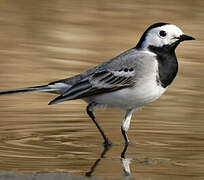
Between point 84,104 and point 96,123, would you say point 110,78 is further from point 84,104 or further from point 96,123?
point 84,104

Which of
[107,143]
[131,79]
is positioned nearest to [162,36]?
[131,79]

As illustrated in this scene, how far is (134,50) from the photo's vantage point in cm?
1088

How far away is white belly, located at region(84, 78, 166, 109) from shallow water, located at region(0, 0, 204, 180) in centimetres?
45

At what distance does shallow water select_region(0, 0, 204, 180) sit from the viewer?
30.3 feet

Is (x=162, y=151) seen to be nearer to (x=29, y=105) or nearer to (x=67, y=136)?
(x=67, y=136)

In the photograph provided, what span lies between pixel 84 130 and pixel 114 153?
46.6 inches

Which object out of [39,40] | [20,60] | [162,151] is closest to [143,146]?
[162,151]

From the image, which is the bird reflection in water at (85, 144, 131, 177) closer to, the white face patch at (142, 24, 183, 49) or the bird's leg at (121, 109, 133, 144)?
the bird's leg at (121, 109, 133, 144)

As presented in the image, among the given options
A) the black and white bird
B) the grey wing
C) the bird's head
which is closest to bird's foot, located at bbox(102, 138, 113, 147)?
the black and white bird

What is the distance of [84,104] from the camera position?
503 inches

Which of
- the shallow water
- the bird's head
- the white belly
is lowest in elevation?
the shallow water

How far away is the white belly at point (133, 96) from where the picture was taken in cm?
1029

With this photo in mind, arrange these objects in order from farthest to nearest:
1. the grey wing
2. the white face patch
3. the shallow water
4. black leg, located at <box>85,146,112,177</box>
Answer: the white face patch → the grey wing → the shallow water → black leg, located at <box>85,146,112,177</box>

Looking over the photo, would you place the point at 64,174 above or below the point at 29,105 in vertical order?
above
